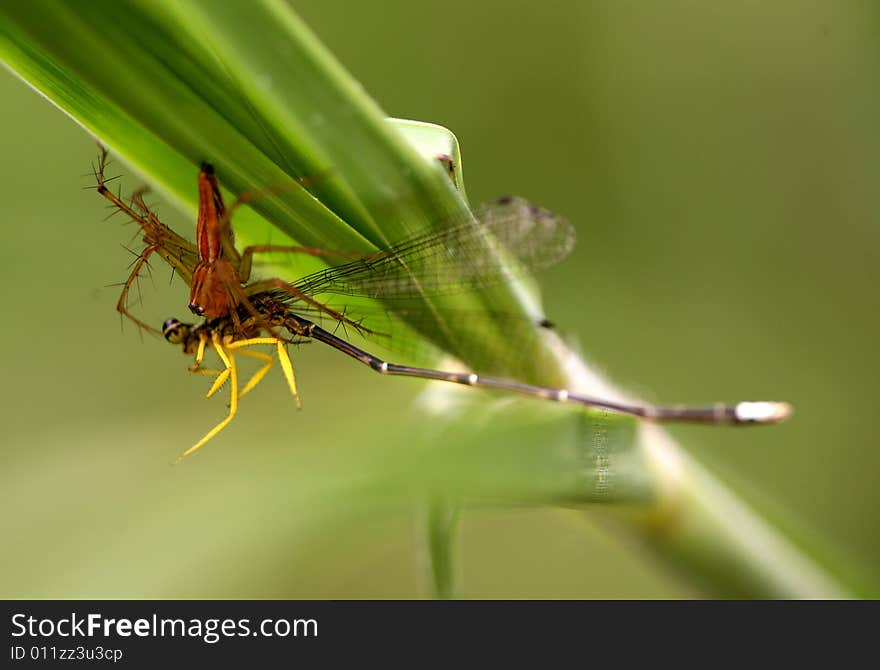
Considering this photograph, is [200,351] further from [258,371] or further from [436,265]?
[436,265]

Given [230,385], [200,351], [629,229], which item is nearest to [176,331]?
[200,351]

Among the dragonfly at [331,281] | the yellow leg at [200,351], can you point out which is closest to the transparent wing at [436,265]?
the dragonfly at [331,281]

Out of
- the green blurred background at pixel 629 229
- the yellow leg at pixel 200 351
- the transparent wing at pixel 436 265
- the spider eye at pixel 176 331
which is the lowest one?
the transparent wing at pixel 436 265

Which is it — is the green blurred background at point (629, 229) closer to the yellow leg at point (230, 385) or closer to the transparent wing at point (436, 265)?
the yellow leg at point (230, 385)

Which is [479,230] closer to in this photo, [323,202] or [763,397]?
[323,202]

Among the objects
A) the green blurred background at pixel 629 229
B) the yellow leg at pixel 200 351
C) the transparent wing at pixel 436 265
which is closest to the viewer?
the transparent wing at pixel 436 265

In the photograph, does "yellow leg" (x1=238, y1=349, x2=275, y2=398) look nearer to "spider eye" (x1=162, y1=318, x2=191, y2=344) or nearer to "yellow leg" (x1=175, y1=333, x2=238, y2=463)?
"yellow leg" (x1=175, y1=333, x2=238, y2=463)

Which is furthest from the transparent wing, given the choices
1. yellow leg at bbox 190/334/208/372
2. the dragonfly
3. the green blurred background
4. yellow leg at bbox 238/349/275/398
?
the green blurred background
